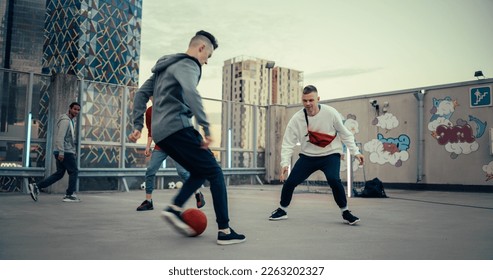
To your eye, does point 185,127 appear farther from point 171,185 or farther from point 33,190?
point 171,185

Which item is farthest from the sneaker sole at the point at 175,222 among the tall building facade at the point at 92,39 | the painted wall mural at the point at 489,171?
the tall building facade at the point at 92,39

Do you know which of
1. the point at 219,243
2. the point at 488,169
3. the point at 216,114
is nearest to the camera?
the point at 219,243

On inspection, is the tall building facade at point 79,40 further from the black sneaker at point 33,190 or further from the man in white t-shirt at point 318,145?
the man in white t-shirt at point 318,145

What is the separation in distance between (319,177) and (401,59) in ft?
25.3

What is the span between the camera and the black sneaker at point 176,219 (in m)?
3.71

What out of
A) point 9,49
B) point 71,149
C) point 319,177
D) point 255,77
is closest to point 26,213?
point 71,149

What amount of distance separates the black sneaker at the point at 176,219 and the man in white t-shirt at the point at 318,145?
5.12 ft

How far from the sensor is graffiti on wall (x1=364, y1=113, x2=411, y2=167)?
40.3 feet

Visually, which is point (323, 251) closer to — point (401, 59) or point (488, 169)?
point (401, 59)

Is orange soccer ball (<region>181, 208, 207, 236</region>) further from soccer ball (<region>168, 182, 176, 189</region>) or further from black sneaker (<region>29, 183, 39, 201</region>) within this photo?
soccer ball (<region>168, 182, 176, 189</region>)

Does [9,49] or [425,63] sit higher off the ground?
[9,49]

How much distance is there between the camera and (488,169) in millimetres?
10555

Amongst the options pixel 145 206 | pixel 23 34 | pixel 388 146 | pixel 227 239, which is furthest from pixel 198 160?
pixel 23 34

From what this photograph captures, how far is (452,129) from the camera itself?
37.1ft
